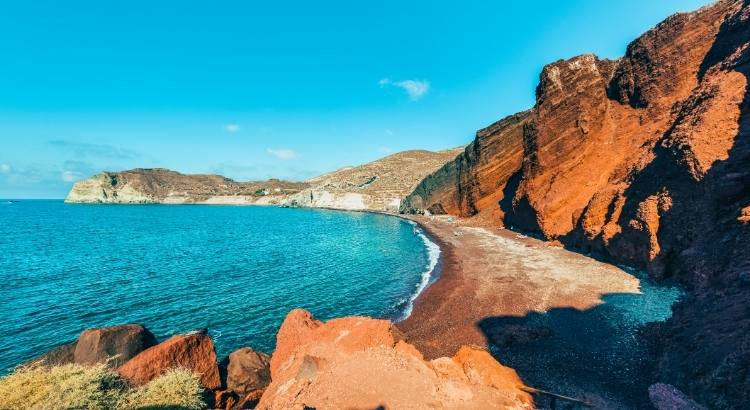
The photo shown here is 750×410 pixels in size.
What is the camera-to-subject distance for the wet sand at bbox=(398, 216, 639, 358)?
63.9 feet

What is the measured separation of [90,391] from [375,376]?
8.69m

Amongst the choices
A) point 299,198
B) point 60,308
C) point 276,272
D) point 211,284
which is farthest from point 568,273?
point 299,198

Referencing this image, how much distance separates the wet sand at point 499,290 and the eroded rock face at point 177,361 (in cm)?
1012

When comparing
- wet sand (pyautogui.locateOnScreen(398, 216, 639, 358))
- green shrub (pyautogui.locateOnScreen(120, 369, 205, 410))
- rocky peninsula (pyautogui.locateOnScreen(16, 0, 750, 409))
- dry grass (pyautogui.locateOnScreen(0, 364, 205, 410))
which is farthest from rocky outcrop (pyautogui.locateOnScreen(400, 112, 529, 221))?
dry grass (pyautogui.locateOnScreen(0, 364, 205, 410))

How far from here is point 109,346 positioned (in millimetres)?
13383

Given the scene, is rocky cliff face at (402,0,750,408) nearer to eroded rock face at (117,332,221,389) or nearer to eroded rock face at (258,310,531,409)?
eroded rock face at (258,310,531,409)

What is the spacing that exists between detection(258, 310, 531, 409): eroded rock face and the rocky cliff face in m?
6.09

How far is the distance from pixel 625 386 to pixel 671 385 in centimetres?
164

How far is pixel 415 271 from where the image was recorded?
117 feet

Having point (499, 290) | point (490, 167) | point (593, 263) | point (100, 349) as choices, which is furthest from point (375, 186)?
point (100, 349)

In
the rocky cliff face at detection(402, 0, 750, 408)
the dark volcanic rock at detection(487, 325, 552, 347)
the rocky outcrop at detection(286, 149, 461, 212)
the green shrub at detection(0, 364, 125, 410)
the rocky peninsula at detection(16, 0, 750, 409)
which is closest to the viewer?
the green shrub at detection(0, 364, 125, 410)

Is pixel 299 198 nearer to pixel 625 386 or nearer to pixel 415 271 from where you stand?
pixel 415 271

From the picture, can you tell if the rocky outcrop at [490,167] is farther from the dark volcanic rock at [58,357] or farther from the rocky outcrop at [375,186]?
the dark volcanic rock at [58,357]

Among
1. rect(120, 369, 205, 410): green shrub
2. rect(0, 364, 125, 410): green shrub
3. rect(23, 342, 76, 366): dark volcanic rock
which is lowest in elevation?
rect(120, 369, 205, 410): green shrub
